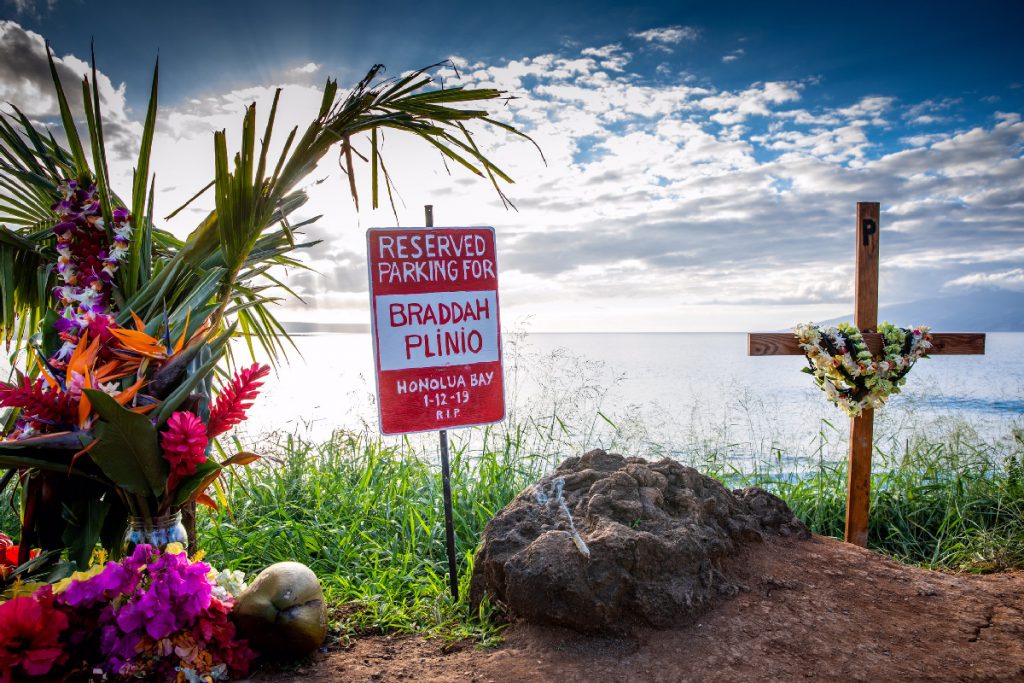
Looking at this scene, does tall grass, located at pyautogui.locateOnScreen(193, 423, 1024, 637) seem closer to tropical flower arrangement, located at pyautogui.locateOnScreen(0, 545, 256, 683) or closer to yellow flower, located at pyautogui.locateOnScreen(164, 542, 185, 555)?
tropical flower arrangement, located at pyautogui.locateOnScreen(0, 545, 256, 683)

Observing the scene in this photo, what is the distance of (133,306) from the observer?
10.3ft

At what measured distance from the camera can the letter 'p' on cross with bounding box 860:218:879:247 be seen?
4465 millimetres

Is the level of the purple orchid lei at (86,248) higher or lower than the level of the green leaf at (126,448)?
higher

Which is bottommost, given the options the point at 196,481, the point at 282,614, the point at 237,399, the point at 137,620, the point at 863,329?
the point at 282,614

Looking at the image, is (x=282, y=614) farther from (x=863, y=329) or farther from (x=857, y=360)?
(x=863, y=329)

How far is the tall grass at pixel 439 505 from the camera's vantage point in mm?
3637

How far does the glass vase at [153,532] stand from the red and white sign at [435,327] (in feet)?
3.56

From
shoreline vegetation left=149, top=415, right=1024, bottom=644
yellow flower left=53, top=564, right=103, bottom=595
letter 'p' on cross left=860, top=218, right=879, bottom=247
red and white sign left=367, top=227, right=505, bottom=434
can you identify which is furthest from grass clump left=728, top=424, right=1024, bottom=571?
yellow flower left=53, top=564, right=103, bottom=595

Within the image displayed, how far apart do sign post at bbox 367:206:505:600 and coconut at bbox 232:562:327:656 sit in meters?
0.78

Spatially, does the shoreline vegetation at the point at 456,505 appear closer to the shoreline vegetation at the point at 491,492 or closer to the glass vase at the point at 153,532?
the shoreline vegetation at the point at 491,492

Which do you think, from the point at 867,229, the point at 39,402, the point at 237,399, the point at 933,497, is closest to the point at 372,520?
the point at 237,399

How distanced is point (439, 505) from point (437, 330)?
1480 millimetres

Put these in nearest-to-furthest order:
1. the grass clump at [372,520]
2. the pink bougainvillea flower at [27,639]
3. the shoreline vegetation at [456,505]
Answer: the pink bougainvillea flower at [27,639]
the grass clump at [372,520]
the shoreline vegetation at [456,505]

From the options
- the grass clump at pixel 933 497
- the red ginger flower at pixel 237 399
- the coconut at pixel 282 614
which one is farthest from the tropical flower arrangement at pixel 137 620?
the grass clump at pixel 933 497
